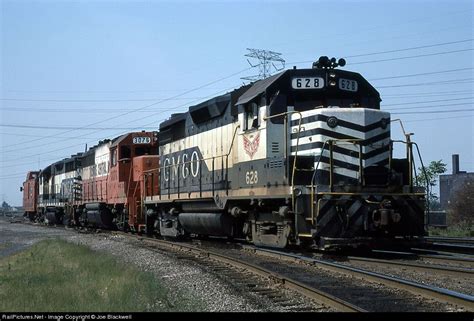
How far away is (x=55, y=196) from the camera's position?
3512 cm

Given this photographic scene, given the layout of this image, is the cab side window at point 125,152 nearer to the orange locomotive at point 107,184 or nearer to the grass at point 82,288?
the orange locomotive at point 107,184

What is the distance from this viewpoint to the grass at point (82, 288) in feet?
21.5

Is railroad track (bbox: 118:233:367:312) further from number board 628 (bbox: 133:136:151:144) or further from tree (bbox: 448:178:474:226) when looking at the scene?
tree (bbox: 448:178:474:226)

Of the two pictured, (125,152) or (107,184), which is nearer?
(125,152)

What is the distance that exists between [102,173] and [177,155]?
28.8 feet

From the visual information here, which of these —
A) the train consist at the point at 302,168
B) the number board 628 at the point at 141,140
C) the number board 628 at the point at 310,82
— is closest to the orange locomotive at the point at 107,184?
the number board 628 at the point at 141,140

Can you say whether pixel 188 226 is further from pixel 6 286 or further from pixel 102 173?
pixel 102 173

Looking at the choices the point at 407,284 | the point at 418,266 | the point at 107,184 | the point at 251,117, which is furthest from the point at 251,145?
the point at 107,184

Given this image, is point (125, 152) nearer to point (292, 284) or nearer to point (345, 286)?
point (292, 284)

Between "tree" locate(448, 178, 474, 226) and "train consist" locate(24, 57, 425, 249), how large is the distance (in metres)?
21.8

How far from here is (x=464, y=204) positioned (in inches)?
1267

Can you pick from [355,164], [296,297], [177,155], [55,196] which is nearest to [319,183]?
[355,164]

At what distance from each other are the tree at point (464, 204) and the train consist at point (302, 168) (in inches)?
857

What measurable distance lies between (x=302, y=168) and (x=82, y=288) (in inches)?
181
